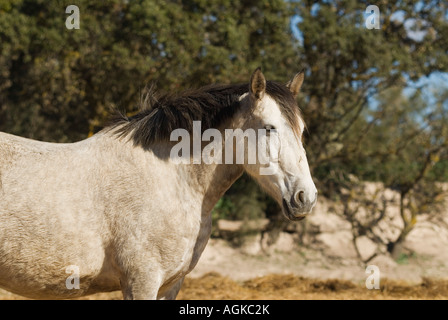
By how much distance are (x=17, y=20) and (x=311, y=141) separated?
6829mm

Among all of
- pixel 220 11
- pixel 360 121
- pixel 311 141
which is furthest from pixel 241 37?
pixel 360 121

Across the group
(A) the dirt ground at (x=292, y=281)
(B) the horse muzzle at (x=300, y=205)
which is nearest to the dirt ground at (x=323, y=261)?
(A) the dirt ground at (x=292, y=281)

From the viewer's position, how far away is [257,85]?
118 inches

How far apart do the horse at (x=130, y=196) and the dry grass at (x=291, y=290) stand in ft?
12.1

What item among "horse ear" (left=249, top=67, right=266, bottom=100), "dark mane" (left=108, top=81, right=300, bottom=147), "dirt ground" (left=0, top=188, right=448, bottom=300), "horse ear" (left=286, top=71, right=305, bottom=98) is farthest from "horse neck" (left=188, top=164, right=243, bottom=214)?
"dirt ground" (left=0, top=188, right=448, bottom=300)

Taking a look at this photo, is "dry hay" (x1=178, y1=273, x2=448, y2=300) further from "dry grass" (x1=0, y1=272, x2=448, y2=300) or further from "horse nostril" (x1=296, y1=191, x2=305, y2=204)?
"horse nostril" (x1=296, y1=191, x2=305, y2=204)

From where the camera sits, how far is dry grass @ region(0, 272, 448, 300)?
6.60 metres

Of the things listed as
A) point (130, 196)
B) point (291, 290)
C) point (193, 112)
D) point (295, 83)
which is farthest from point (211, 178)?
point (291, 290)

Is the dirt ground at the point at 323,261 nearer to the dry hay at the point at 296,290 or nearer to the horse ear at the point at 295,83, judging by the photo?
the dry hay at the point at 296,290

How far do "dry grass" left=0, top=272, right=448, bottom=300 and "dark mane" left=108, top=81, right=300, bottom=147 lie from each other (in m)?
3.80

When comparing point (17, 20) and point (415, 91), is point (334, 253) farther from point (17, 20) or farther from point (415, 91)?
point (17, 20)

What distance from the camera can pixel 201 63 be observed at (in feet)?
28.7

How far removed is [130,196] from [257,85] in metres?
1.03
